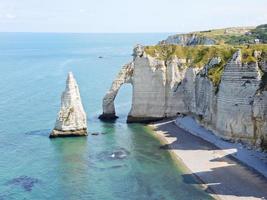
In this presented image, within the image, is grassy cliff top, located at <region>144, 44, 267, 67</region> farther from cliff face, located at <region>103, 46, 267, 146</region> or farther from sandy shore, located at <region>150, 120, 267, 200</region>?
sandy shore, located at <region>150, 120, 267, 200</region>

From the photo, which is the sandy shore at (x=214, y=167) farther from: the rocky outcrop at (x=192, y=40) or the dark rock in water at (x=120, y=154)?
the rocky outcrop at (x=192, y=40)

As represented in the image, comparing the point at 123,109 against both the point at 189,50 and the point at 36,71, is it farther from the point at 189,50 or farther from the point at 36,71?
the point at 36,71

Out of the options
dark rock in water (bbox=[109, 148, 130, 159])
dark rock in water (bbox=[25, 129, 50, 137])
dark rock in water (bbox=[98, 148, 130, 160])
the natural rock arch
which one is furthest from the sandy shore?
dark rock in water (bbox=[25, 129, 50, 137])

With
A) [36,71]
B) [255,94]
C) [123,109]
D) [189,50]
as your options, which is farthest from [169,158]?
[36,71]

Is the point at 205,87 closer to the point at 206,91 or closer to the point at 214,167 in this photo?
the point at 206,91

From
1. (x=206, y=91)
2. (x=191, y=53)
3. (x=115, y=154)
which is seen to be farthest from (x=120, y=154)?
(x=191, y=53)

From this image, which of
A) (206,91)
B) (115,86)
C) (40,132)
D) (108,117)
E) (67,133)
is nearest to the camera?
(67,133)
